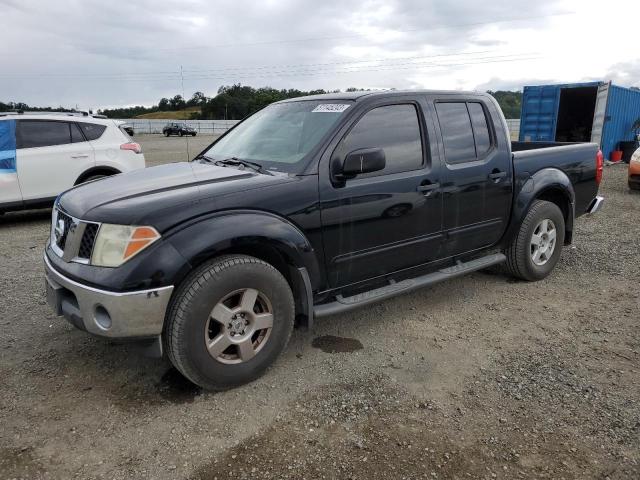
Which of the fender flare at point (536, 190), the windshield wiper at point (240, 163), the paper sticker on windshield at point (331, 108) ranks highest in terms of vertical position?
the paper sticker on windshield at point (331, 108)

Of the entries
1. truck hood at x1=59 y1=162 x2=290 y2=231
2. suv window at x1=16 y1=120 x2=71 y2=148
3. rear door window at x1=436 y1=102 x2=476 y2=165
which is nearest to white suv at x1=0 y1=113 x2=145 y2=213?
suv window at x1=16 y1=120 x2=71 y2=148

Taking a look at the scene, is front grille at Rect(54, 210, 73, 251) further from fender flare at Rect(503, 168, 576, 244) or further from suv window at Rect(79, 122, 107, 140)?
suv window at Rect(79, 122, 107, 140)

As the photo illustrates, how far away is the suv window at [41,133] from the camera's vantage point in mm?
7348

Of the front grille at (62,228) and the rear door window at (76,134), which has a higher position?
the rear door window at (76,134)

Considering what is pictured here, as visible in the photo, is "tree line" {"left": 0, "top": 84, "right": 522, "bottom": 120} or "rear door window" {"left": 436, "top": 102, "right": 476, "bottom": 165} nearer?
"rear door window" {"left": 436, "top": 102, "right": 476, "bottom": 165}

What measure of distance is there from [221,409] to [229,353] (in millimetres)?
340

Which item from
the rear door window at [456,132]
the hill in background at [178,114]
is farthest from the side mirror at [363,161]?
the hill in background at [178,114]

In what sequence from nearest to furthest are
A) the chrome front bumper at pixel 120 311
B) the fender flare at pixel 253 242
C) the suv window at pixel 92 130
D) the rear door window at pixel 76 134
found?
the chrome front bumper at pixel 120 311, the fender flare at pixel 253 242, the rear door window at pixel 76 134, the suv window at pixel 92 130

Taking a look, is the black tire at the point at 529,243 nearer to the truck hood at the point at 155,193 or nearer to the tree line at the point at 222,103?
the truck hood at the point at 155,193

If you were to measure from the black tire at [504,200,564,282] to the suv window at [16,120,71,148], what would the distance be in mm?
6797

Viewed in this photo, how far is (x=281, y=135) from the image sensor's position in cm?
370

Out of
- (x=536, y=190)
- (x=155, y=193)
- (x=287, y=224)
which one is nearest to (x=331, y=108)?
(x=287, y=224)

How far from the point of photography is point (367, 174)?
3.41 metres

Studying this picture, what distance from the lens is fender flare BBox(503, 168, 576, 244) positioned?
4461 millimetres
